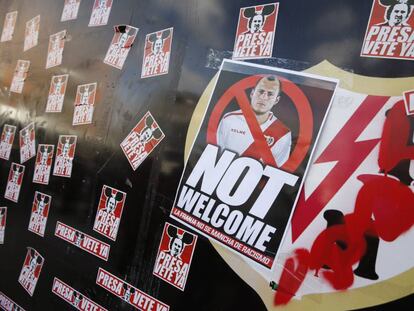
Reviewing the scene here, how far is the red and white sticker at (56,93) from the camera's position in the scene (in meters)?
2.17

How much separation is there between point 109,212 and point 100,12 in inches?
44.1

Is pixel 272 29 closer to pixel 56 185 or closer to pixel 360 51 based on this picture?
pixel 360 51

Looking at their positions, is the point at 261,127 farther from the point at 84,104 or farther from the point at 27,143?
the point at 27,143

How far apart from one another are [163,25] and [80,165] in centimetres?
88

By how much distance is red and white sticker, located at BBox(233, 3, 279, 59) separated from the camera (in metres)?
1.30

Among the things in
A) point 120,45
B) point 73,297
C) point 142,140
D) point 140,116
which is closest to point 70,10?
point 120,45

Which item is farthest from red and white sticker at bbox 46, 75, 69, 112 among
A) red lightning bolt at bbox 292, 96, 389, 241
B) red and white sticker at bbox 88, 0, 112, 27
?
red lightning bolt at bbox 292, 96, 389, 241

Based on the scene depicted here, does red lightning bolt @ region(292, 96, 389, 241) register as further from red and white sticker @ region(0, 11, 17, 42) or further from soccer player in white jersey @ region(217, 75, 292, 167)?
red and white sticker @ region(0, 11, 17, 42)

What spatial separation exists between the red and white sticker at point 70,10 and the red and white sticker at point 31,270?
1449mm

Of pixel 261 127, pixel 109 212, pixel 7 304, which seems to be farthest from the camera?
pixel 7 304

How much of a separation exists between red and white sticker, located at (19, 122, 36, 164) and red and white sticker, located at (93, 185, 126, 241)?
83 cm

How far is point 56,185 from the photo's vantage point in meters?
2.12

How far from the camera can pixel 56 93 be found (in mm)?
2225

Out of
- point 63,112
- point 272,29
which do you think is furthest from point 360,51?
point 63,112
